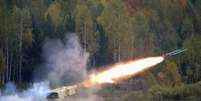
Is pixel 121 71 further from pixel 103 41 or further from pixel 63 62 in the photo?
pixel 103 41

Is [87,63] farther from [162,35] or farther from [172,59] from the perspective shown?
[162,35]

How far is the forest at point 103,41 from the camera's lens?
194ft

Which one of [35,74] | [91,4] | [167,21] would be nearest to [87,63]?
[35,74]

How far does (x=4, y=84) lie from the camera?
188ft

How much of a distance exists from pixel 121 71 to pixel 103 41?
930 cm

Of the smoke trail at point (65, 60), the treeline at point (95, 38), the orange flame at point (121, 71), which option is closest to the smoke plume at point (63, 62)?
the smoke trail at point (65, 60)

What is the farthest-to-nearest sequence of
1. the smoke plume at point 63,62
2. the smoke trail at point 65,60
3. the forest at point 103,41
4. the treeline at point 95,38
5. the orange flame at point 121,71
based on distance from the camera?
1. the smoke trail at point 65,60
2. the smoke plume at point 63,62
3. the treeline at point 95,38
4. the forest at point 103,41
5. the orange flame at point 121,71

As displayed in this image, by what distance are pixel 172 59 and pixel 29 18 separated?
1544cm

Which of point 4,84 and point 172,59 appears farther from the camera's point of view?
point 172,59

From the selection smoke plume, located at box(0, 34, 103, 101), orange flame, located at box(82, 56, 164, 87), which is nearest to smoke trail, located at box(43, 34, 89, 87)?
smoke plume, located at box(0, 34, 103, 101)

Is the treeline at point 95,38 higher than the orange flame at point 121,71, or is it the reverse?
the treeline at point 95,38

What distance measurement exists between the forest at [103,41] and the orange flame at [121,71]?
6.37ft

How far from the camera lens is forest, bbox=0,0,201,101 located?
194ft

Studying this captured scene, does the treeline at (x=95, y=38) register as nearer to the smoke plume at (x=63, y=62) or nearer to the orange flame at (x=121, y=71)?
the smoke plume at (x=63, y=62)
